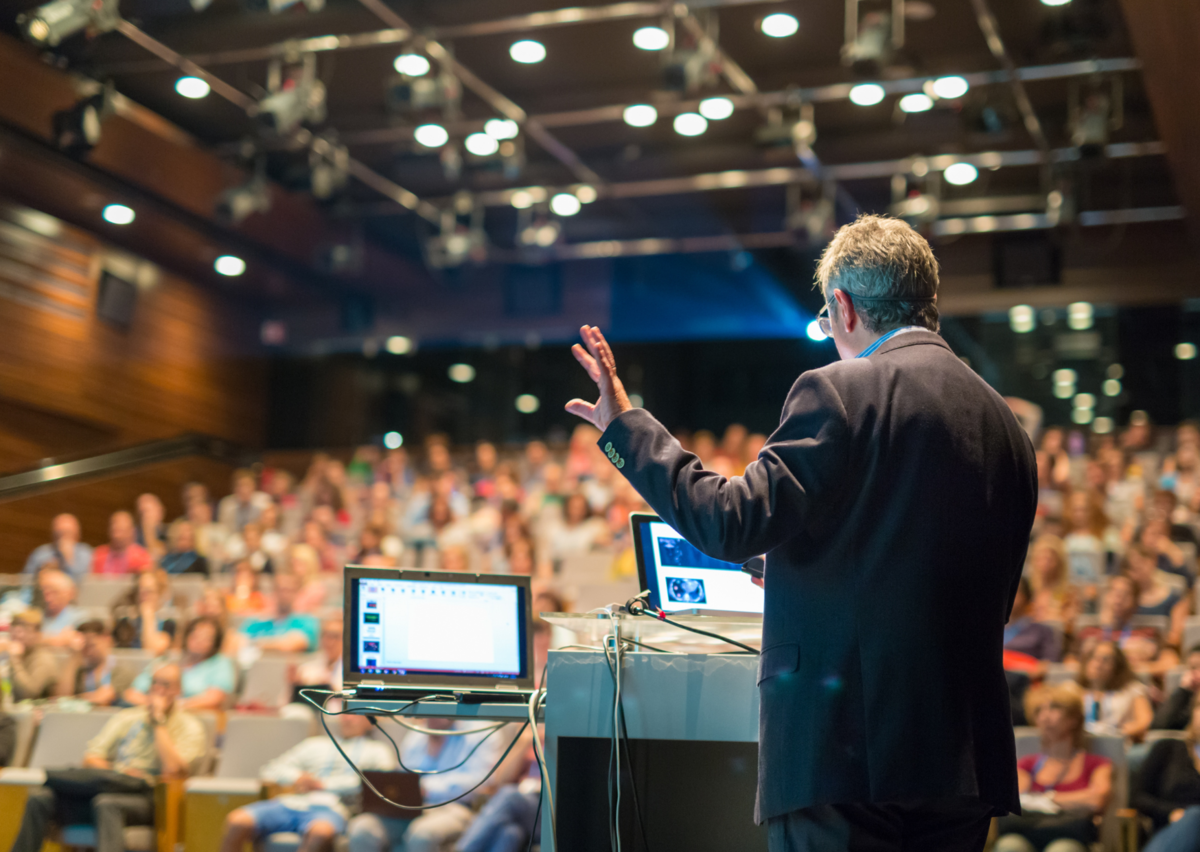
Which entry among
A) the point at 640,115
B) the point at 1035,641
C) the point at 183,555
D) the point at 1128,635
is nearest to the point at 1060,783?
the point at 1035,641

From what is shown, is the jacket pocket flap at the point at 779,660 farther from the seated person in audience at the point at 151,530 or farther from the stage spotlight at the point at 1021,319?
the stage spotlight at the point at 1021,319

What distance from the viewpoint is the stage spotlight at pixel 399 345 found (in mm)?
11320

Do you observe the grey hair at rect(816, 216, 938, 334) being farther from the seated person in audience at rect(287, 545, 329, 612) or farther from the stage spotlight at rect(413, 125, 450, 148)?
the stage spotlight at rect(413, 125, 450, 148)

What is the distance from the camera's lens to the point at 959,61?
7035 millimetres

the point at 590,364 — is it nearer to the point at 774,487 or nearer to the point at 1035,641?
the point at 774,487

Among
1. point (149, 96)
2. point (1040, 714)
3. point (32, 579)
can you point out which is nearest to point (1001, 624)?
point (1040, 714)

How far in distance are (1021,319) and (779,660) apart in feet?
29.6

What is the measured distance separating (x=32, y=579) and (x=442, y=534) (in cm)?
247

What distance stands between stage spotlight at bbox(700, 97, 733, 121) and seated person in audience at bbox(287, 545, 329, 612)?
12.4ft

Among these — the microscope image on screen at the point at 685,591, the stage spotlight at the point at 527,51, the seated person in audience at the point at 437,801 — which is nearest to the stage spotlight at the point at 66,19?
the stage spotlight at the point at 527,51

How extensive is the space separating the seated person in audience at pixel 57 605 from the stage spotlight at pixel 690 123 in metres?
A: 4.75

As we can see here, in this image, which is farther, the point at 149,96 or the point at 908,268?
the point at 149,96

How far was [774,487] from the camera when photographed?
135 cm

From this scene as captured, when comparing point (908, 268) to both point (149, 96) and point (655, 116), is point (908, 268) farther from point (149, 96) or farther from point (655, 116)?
point (149, 96)
